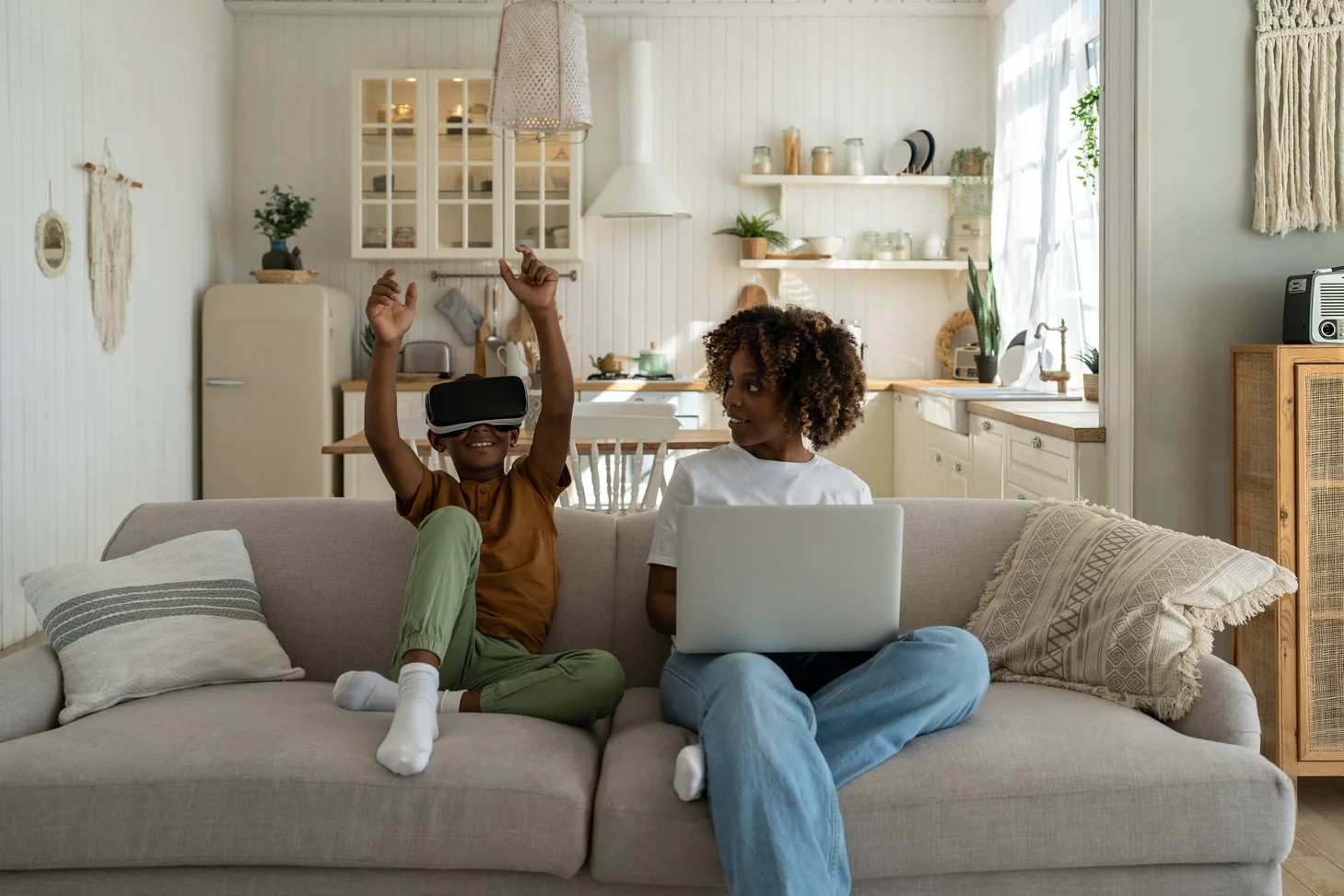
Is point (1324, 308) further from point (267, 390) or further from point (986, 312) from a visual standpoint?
point (267, 390)

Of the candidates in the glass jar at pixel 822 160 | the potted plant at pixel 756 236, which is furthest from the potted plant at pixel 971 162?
the potted plant at pixel 756 236

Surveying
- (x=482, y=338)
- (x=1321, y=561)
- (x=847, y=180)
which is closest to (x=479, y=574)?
(x=1321, y=561)

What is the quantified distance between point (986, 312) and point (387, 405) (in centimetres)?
417

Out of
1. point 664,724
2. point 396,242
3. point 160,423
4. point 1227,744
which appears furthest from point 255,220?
point 1227,744

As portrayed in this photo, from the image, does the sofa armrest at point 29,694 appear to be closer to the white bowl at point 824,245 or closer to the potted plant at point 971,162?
the white bowl at point 824,245

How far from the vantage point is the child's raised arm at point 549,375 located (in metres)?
2.34

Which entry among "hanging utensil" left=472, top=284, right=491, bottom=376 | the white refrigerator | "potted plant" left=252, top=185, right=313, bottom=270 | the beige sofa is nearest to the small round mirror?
the white refrigerator

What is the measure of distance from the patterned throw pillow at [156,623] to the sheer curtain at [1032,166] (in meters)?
3.85

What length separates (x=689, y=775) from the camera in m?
1.67

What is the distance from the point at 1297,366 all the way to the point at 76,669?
2.68 m

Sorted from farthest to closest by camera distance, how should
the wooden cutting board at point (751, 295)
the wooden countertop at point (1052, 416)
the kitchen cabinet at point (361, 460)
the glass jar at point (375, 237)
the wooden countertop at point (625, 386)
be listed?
the wooden cutting board at point (751, 295), the glass jar at point (375, 237), the wooden countertop at point (625, 386), the kitchen cabinet at point (361, 460), the wooden countertop at point (1052, 416)

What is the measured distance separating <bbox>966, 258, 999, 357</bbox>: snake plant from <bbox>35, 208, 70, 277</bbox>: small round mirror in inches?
160

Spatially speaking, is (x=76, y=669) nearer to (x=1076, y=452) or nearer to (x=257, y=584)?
(x=257, y=584)

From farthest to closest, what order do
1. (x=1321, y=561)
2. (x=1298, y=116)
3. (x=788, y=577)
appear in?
(x=1298, y=116), (x=1321, y=561), (x=788, y=577)
